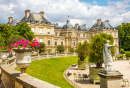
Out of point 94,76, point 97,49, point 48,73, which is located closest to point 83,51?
point 48,73

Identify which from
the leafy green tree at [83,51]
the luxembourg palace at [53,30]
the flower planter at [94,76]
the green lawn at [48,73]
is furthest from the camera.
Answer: the luxembourg palace at [53,30]

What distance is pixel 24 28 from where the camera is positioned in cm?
3925

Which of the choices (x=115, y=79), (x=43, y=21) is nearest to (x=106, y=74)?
(x=115, y=79)

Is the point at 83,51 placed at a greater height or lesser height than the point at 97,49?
lesser

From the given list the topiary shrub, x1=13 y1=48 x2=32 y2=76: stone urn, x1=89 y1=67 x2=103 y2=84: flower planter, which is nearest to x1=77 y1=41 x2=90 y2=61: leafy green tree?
the topiary shrub

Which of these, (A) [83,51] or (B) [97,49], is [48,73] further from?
(A) [83,51]

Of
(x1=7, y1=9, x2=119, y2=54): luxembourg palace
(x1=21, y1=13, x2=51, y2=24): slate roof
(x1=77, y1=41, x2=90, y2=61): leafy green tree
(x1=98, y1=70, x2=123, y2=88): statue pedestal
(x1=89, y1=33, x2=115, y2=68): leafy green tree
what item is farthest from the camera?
(x1=7, y1=9, x2=119, y2=54): luxembourg palace

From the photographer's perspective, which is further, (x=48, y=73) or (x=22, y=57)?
(x=48, y=73)

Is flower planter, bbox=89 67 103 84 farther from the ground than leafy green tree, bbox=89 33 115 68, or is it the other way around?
leafy green tree, bbox=89 33 115 68

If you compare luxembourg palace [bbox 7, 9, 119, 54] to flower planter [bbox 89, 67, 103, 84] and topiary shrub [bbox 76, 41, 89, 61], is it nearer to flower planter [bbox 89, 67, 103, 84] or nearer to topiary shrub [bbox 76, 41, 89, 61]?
topiary shrub [bbox 76, 41, 89, 61]

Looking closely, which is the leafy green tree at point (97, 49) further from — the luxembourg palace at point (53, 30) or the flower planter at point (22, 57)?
the luxembourg palace at point (53, 30)

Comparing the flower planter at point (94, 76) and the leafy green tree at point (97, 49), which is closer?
the flower planter at point (94, 76)

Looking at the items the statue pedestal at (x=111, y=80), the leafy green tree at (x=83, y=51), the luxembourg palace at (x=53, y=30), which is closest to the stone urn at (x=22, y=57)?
the statue pedestal at (x=111, y=80)

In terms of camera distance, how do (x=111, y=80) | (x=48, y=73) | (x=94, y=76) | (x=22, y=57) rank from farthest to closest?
(x=48, y=73) < (x=94, y=76) < (x=111, y=80) < (x=22, y=57)
